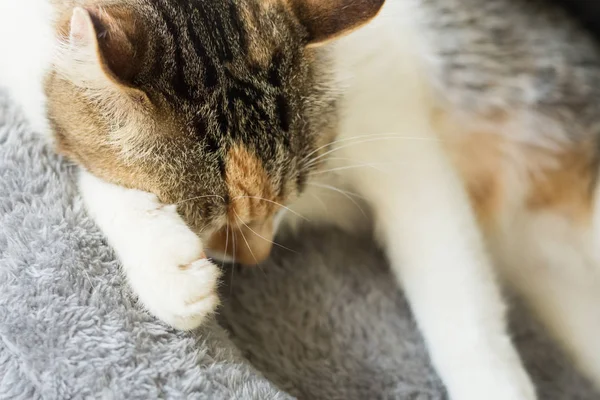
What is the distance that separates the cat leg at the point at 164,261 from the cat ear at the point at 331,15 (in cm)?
31

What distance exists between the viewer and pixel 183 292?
82 centimetres

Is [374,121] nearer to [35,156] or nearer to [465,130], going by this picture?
[465,130]

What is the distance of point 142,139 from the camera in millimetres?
776

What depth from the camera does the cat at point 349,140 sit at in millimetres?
781

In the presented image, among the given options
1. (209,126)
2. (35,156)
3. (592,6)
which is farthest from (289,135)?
(592,6)

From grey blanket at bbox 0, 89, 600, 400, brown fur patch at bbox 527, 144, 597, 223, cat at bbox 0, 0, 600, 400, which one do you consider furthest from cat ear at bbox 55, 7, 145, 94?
brown fur patch at bbox 527, 144, 597, 223

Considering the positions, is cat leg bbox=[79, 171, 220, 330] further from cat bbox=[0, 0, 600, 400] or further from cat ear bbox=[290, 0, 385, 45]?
cat ear bbox=[290, 0, 385, 45]

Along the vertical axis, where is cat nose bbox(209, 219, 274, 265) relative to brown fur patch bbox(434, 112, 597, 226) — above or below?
above

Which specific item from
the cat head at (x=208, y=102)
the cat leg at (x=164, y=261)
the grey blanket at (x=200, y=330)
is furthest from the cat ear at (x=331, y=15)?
the grey blanket at (x=200, y=330)

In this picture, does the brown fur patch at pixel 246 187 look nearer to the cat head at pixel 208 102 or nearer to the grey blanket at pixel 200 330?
the cat head at pixel 208 102

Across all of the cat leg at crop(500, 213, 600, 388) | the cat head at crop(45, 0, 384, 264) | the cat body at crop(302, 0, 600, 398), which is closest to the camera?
the cat head at crop(45, 0, 384, 264)

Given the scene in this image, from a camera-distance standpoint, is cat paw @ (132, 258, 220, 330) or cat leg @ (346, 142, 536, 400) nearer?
cat paw @ (132, 258, 220, 330)

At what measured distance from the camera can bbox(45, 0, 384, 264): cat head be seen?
2.46ft

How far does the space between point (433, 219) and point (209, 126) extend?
0.47 m
